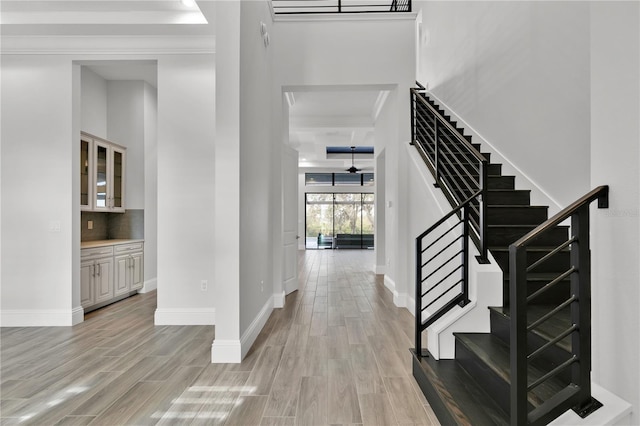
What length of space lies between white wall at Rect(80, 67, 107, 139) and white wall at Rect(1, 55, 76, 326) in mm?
992

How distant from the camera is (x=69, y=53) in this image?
4.09 metres

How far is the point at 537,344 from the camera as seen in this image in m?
2.07

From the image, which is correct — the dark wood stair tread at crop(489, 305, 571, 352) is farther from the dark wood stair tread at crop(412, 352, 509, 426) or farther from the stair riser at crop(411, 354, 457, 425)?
the stair riser at crop(411, 354, 457, 425)

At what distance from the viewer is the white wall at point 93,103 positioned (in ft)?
16.8

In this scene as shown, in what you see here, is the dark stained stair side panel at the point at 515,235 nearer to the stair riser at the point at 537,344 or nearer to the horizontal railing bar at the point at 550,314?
the stair riser at the point at 537,344

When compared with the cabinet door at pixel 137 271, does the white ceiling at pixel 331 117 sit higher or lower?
higher

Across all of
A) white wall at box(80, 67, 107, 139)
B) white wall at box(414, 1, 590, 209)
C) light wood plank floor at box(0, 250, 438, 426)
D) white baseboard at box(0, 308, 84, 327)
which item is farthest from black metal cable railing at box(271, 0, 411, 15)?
white baseboard at box(0, 308, 84, 327)

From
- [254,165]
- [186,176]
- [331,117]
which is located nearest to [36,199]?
[186,176]

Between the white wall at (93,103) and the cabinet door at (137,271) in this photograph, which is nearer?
the white wall at (93,103)

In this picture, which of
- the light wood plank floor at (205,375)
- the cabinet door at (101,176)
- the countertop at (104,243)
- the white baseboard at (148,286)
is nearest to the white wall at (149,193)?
the white baseboard at (148,286)

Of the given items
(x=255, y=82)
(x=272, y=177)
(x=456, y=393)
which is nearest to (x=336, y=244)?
(x=272, y=177)

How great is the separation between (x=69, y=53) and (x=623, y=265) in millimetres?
5500

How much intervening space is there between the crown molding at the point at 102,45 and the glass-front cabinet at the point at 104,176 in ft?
3.63

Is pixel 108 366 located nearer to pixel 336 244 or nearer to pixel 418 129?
pixel 418 129
